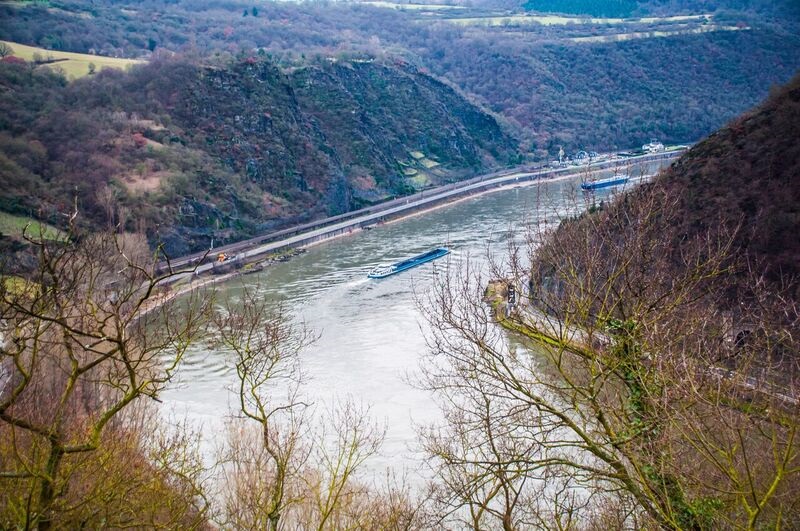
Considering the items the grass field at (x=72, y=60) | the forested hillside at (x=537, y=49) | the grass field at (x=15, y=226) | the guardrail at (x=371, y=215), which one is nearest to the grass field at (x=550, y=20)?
the forested hillside at (x=537, y=49)

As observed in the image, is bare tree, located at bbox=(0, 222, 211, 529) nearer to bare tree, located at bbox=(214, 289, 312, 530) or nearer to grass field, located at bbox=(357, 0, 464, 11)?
bare tree, located at bbox=(214, 289, 312, 530)

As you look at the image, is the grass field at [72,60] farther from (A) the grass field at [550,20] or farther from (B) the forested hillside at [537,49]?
(A) the grass field at [550,20]

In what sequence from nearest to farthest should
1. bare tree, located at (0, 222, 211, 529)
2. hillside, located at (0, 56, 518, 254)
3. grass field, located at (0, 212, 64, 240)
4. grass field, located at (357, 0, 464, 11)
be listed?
bare tree, located at (0, 222, 211, 529), grass field, located at (0, 212, 64, 240), hillside, located at (0, 56, 518, 254), grass field, located at (357, 0, 464, 11)

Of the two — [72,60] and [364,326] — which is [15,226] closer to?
[364,326]

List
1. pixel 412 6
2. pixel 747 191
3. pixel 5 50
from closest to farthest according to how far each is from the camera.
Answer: pixel 747 191, pixel 5 50, pixel 412 6

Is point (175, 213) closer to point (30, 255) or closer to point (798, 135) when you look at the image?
point (30, 255)

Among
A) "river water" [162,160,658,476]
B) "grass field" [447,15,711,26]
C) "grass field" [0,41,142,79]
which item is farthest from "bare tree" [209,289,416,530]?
"grass field" [447,15,711,26]

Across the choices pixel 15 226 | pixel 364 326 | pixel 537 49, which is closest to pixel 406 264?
pixel 364 326
